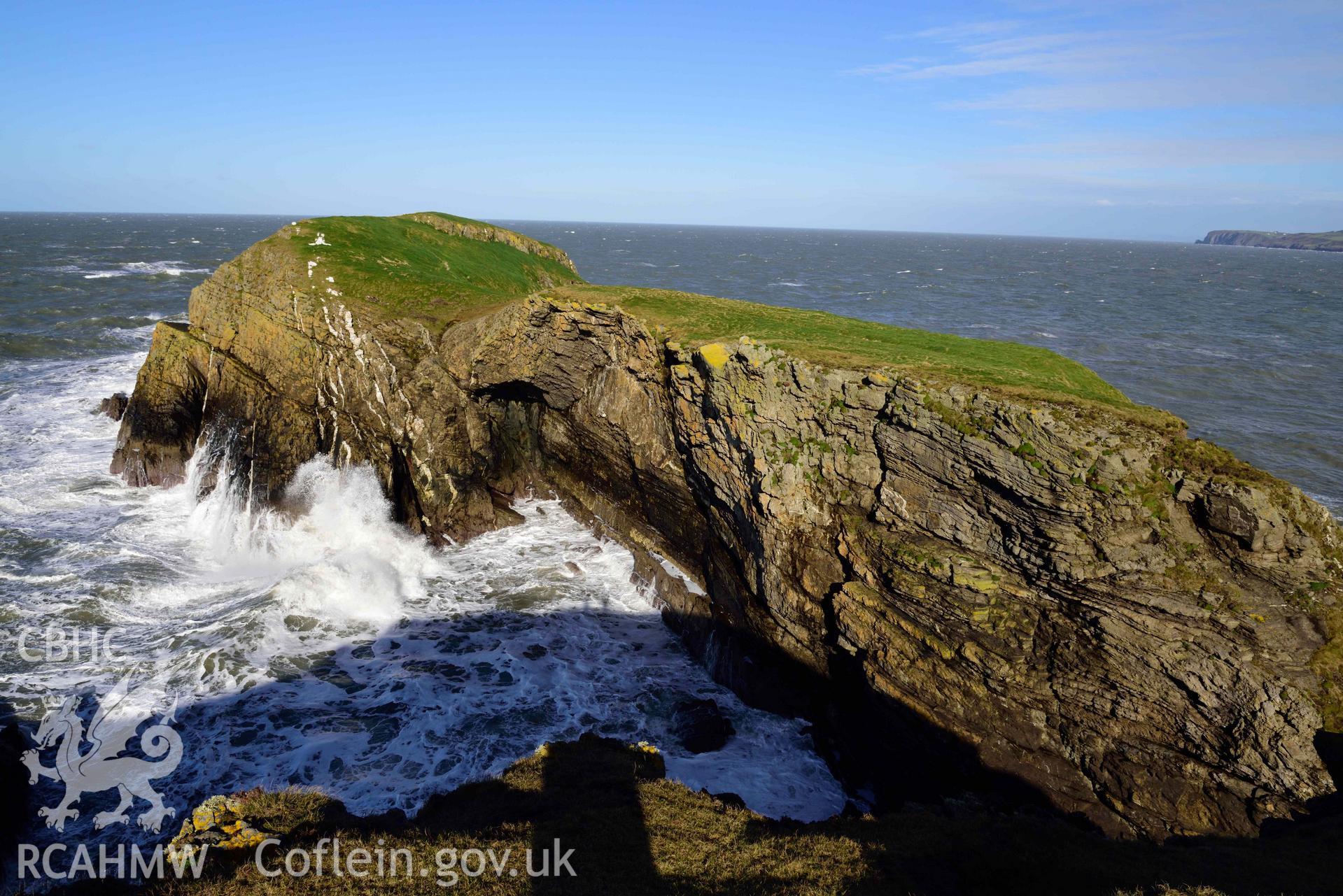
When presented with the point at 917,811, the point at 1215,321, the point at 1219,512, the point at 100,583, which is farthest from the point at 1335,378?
the point at 100,583

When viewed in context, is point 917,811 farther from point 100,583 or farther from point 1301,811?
point 100,583

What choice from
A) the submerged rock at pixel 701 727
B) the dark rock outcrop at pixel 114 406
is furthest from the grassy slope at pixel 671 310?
the dark rock outcrop at pixel 114 406

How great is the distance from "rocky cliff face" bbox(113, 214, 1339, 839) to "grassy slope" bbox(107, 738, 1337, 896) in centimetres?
190

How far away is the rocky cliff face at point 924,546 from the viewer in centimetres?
1302

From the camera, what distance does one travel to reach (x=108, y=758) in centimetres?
1476

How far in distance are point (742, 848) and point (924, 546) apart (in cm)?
822

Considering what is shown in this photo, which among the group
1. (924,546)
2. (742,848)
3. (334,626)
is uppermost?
(924,546)

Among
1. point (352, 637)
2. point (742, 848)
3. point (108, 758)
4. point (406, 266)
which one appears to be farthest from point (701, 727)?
point (406, 266)

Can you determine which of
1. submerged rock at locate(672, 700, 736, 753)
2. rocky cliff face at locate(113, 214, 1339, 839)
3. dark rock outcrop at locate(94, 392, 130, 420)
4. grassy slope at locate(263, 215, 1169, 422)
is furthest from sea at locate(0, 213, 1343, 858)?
grassy slope at locate(263, 215, 1169, 422)

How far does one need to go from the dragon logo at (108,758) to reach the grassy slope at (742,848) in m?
4.05

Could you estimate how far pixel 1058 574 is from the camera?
47.3 ft

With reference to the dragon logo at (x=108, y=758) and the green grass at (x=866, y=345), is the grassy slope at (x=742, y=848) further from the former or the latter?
the green grass at (x=866, y=345)

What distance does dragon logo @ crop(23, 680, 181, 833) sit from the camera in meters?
13.1

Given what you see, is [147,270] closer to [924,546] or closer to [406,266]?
[406,266]
